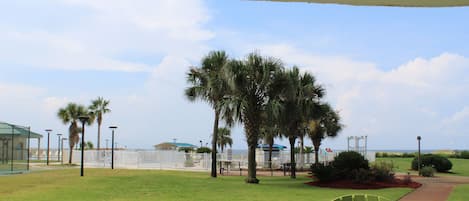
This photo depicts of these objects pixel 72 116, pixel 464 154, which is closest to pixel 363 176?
pixel 72 116

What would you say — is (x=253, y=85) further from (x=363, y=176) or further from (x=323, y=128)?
(x=323, y=128)

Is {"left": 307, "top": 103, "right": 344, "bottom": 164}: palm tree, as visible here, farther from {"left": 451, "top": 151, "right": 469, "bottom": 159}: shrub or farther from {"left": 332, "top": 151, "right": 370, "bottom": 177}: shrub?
{"left": 451, "top": 151, "right": 469, "bottom": 159}: shrub

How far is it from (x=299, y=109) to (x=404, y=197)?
7.25 metres

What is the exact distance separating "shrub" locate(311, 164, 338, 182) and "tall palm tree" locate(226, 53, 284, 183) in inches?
130

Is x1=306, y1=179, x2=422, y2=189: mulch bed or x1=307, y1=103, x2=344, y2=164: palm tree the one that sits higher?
x1=307, y1=103, x2=344, y2=164: palm tree

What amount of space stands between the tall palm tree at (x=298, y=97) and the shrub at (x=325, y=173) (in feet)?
8.20

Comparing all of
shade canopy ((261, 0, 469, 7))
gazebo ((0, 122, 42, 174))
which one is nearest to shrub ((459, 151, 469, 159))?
gazebo ((0, 122, 42, 174))

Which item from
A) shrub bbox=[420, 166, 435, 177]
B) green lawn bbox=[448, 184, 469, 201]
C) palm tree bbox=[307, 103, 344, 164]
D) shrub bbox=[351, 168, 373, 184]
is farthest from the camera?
palm tree bbox=[307, 103, 344, 164]

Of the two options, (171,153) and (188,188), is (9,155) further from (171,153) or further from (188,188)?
(188,188)

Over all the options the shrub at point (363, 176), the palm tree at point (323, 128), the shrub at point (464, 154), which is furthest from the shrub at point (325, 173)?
the shrub at point (464, 154)

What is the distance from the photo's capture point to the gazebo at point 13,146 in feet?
101

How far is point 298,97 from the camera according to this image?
24344mm

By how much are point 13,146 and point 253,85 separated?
55.9ft

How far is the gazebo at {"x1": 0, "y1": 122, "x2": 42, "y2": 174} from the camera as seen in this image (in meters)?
30.8
